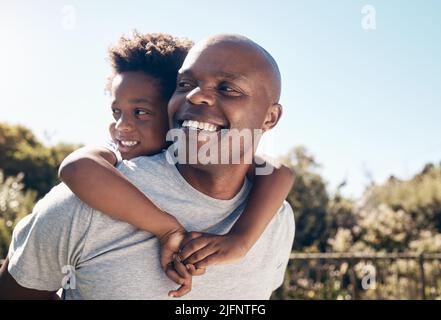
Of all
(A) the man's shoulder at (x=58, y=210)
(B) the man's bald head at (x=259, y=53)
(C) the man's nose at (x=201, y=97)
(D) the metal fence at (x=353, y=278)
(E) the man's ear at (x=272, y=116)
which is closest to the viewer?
(A) the man's shoulder at (x=58, y=210)

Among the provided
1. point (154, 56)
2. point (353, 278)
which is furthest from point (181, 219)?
point (353, 278)

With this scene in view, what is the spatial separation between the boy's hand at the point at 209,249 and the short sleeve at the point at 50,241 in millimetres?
320

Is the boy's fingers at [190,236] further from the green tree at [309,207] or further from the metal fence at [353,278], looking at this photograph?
the green tree at [309,207]

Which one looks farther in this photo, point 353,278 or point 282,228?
point 353,278

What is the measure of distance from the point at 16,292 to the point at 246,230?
778 mm

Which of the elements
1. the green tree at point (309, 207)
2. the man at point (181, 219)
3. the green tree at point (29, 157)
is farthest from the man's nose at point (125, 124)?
the green tree at point (29, 157)

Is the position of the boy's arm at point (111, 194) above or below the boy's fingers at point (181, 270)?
above

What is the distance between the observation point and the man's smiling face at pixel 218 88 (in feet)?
5.49

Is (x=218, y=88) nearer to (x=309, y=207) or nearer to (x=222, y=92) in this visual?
(x=222, y=92)

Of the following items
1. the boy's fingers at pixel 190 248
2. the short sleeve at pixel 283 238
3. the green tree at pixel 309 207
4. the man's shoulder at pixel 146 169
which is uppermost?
the man's shoulder at pixel 146 169

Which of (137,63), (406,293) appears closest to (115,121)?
(137,63)

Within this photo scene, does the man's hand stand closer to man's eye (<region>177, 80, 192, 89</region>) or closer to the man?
the man

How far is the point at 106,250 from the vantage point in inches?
61.6
